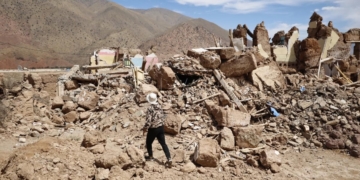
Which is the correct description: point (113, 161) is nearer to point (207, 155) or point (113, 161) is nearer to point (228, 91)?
point (207, 155)

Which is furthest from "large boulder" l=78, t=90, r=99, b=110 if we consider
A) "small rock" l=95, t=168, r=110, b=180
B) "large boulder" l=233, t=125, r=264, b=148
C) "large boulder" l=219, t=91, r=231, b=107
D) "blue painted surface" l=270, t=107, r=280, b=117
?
"blue painted surface" l=270, t=107, r=280, b=117

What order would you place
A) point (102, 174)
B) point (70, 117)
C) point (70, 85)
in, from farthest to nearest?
1. point (70, 85)
2. point (70, 117)
3. point (102, 174)

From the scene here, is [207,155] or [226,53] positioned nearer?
[207,155]

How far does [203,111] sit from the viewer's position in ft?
21.6

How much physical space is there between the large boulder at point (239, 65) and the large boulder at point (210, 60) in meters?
0.27

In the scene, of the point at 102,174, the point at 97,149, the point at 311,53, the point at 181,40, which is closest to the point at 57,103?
the point at 97,149

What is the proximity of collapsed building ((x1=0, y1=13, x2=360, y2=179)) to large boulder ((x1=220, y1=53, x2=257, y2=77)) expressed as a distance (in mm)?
27

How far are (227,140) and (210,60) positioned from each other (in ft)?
8.70

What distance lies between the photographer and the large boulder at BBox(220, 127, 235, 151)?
17.7ft

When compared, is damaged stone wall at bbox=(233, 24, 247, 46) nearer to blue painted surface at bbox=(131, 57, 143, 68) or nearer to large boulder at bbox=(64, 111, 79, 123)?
blue painted surface at bbox=(131, 57, 143, 68)

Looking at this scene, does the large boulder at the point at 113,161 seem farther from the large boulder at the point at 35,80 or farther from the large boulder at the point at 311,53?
the large boulder at the point at 311,53

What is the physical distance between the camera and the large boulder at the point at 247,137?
5.56 meters

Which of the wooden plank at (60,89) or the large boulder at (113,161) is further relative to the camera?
the wooden plank at (60,89)

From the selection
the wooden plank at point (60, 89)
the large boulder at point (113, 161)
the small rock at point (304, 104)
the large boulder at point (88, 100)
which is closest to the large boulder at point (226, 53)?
the small rock at point (304, 104)
